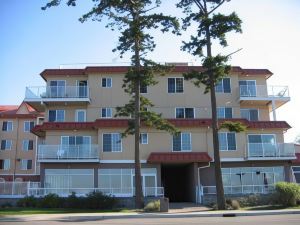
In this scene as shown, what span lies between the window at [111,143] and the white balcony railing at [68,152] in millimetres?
967

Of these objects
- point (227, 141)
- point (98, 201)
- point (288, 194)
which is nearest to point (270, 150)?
point (227, 141)

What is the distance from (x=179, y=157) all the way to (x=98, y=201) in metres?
8.50

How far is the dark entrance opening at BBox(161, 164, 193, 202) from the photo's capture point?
40375 millimetres

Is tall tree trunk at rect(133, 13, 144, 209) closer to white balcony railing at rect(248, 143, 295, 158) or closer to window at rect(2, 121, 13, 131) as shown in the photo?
white balcony railing at rect(248, 143, 295, 158)

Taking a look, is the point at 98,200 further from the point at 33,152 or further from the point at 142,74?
the point at 33,152

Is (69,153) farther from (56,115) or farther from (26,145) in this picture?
(26,145)

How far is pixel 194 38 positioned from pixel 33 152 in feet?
131

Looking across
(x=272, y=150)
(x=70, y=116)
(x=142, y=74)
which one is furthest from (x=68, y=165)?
(x=272, y=150)

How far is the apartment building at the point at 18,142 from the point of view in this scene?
201 ft

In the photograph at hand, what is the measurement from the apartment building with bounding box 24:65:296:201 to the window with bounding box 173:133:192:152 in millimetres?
91

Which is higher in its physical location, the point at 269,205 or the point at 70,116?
the point at 70,116

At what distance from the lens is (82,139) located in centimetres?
3862

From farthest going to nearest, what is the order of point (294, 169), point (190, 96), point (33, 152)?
point (33, 152)
point (190, 96)
point (294, 169)

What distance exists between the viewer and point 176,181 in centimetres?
4319
